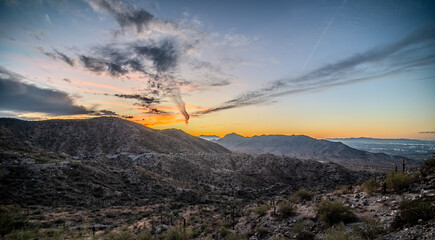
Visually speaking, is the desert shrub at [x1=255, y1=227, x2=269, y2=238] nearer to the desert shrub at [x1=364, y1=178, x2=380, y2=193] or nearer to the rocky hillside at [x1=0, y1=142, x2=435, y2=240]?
the rocky hillside at [x1=0, y1=142, x2=435, y2=240]

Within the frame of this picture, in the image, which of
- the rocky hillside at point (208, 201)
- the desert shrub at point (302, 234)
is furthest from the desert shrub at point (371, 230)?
the desert shrub at point (302, 234)

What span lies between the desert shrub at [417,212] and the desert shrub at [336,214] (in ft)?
6.93

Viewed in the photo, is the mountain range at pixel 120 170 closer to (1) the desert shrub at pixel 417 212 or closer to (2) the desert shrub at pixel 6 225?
(2) the desert shrub at pixel 6 225

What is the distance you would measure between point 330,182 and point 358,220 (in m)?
42.9

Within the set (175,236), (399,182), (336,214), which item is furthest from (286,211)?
(175,236)

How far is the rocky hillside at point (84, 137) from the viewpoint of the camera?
2271 inches

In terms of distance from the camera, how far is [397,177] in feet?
31.4

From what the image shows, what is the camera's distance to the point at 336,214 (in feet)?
28.5

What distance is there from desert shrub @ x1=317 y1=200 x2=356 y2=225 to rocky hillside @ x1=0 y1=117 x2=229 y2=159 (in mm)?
58128

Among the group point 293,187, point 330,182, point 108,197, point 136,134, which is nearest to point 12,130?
point 136,134

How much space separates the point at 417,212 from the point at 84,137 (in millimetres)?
81022

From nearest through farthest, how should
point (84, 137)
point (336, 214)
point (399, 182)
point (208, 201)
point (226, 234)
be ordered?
1. point (336, 214)
2. point (399, 182)
3. point (226, 234)
4. point (208, 201)
5. point (84, 137)

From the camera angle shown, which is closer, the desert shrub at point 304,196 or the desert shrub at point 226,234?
the desert shrub at point 226,234

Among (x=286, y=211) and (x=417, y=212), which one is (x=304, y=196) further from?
(x=417, y=212)
